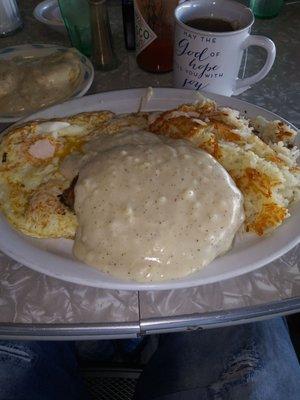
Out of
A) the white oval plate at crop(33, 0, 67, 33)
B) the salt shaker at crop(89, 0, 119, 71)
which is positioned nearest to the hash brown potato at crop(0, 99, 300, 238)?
the salt shaker at crop(89, 0, 119, 71)

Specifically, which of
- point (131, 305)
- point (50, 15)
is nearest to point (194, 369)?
point (131, 305)

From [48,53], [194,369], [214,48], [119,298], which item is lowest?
[194,369]

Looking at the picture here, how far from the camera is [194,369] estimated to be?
0.84 metres

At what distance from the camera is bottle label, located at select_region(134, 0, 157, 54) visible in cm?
110

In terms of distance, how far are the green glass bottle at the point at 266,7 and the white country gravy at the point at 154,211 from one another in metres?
0.91

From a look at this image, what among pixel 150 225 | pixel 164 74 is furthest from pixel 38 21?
pixel 150 225

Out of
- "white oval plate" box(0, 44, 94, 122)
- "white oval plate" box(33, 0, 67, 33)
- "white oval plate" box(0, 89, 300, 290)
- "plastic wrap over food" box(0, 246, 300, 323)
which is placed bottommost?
"plastic wrap over food" box(0, 246, 300, 323)

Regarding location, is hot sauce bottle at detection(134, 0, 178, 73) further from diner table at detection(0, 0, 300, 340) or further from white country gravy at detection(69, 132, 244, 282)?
diner table at detection(0, 0, 300, 340)

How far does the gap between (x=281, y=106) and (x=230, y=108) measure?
272 mm

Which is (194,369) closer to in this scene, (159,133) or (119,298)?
(119,298)

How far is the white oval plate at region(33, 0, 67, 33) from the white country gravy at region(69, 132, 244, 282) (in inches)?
29.7

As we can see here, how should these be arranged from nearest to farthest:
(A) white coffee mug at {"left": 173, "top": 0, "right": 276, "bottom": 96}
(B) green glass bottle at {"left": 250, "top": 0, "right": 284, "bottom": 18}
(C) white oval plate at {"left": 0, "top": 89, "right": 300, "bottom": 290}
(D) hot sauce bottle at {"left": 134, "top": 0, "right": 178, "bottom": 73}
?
1. (C) white oval plate at {"left": 0, "top": 89, "right": 300, "bottom": 290}
2. (A) white coffee mug at {"left": 173, "top": 0, "right": 276, "bottom": 96}
3. (D) hot sauce bottle at {"left": 134, "top": 0, "right": 178, "bottom": 73}
4. (B) green glass bottle at {"left": 250, "top": 0, "right": 284, "bottom": 18}

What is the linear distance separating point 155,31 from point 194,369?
83 centimetres

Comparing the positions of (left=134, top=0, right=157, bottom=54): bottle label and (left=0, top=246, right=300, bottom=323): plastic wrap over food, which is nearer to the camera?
(left=0, top=246, right=300, bottom=323): plastic wrap over food
